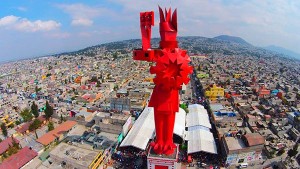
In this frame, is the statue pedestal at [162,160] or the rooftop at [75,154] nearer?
the statue pedestal at [162,160]

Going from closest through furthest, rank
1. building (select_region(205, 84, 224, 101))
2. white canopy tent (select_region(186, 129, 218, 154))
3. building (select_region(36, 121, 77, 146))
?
white canopy tent (select_region(186, 129, 218, 154))
building (select_region(36, 121, 77, 146))
building (select_region(205, 84, 224, 101))

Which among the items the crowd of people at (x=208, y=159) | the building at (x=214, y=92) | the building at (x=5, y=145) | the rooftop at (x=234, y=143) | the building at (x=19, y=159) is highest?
the building at (x=214, y=92)

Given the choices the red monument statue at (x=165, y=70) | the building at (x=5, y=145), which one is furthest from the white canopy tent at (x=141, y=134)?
the building at (x=5, y=145)

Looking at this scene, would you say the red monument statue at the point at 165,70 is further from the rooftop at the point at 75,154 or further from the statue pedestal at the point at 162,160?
the rooftop at the point at 75,154

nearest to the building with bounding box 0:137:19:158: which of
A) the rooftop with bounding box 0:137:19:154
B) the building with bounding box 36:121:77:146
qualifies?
the rooftop with bounding box 0:137:19:154

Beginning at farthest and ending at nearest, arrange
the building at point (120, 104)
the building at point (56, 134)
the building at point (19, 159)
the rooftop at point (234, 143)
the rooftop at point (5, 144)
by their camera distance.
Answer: the building at point (120, 104) < the building at point (56, 134) < the rooftop at point (5, 144) < the rooftop at point (234, 143) < the building at point (19, 159)

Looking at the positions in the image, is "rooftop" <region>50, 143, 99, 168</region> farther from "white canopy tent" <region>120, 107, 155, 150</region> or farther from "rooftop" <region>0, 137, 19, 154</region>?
"rooftop" <region>0, 137, 19, 154</region>

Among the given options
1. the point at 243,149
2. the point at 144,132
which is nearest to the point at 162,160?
the point at 243,149
